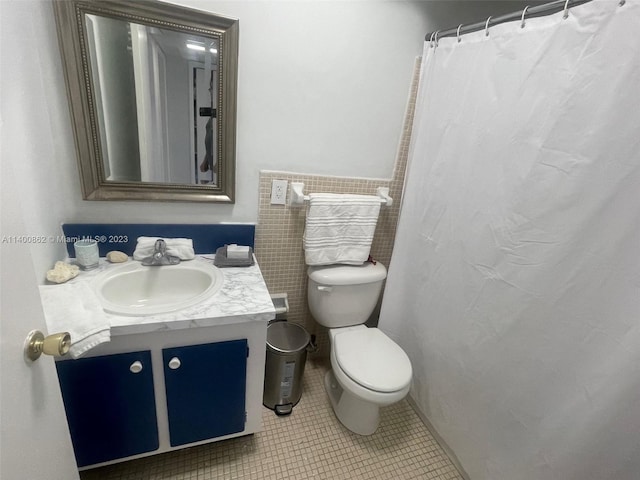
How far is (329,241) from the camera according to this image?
4.96ft

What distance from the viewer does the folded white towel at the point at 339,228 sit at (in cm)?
145

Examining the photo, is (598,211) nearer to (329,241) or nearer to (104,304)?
(329,241)

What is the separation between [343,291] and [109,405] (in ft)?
3.38

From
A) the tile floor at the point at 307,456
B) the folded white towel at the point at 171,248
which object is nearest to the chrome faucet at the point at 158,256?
the folded white towel at the point at 171,248

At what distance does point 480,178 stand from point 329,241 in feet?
2.31

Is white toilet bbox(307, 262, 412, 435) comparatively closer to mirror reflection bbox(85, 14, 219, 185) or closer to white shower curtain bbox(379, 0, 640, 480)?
white shower curtain bbox(379, 0, 640, 480)

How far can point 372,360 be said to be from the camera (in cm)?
143

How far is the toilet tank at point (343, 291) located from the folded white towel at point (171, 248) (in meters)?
0.58

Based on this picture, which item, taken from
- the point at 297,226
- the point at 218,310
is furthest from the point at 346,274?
the point at 218,310

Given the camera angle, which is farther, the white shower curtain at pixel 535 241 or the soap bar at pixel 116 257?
the soap bar at pixel 116 257

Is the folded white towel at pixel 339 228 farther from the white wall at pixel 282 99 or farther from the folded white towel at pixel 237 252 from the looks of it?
the folded white towel at pixel 237 252

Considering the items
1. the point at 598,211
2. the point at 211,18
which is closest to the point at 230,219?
the point at 211,18

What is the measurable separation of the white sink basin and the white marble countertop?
1.7 inches

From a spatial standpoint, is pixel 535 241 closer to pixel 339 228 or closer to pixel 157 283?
pixel 339 228
